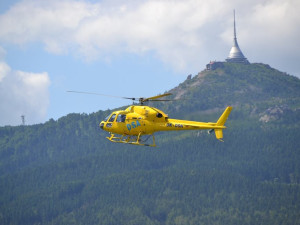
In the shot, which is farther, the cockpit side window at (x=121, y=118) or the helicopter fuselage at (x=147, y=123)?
the cockpit side window at (x=121, y=118)

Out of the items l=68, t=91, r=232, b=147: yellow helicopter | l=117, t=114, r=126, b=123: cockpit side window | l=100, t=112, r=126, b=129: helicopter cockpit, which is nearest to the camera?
l=68, t=91, r=232, b=147: yellow helicopter

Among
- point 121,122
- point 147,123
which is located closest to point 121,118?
point 121,122

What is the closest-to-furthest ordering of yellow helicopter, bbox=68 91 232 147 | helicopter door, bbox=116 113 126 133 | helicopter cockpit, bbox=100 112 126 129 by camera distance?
yellow helicopter, bbox=68 91 232 147 → helicopter door, bbox=116 113 126 133 → helicopter cockpit, bbox=100 112 126 129

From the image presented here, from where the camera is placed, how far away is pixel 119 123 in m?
97.4

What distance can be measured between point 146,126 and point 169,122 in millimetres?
3190

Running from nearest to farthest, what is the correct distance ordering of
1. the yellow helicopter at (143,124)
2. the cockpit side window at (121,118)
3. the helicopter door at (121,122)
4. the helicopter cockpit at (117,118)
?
the yellow helicopter at (143,124) < the helicopter door at (121,122) < the cockpit side window at (121,118) < the helicopter cockpit at (117,118)

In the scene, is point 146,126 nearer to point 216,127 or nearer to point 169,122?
point 169,122

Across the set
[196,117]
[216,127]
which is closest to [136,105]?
[216,127]

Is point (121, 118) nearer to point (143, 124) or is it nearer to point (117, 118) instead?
point (117, 118)

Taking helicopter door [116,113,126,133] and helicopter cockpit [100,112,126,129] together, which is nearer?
helicopter door [116,113,126,133]

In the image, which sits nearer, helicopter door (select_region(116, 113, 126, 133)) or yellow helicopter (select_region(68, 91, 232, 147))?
yellow helicopter (select_region(68, 91, 232, 147))

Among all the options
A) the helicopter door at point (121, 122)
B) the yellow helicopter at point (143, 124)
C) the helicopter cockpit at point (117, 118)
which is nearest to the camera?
the yellow helicopter at point (143, 124)

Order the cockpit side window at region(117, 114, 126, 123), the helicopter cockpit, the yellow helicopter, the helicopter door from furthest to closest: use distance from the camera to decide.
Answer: the helicopter cockpit < the cockpit side window at region(117, 114, 126, 123) < the helicopter door < the yellow helicopter

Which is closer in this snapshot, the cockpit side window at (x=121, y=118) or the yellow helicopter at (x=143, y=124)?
the yellow helicopter at (x=143, y=124)
